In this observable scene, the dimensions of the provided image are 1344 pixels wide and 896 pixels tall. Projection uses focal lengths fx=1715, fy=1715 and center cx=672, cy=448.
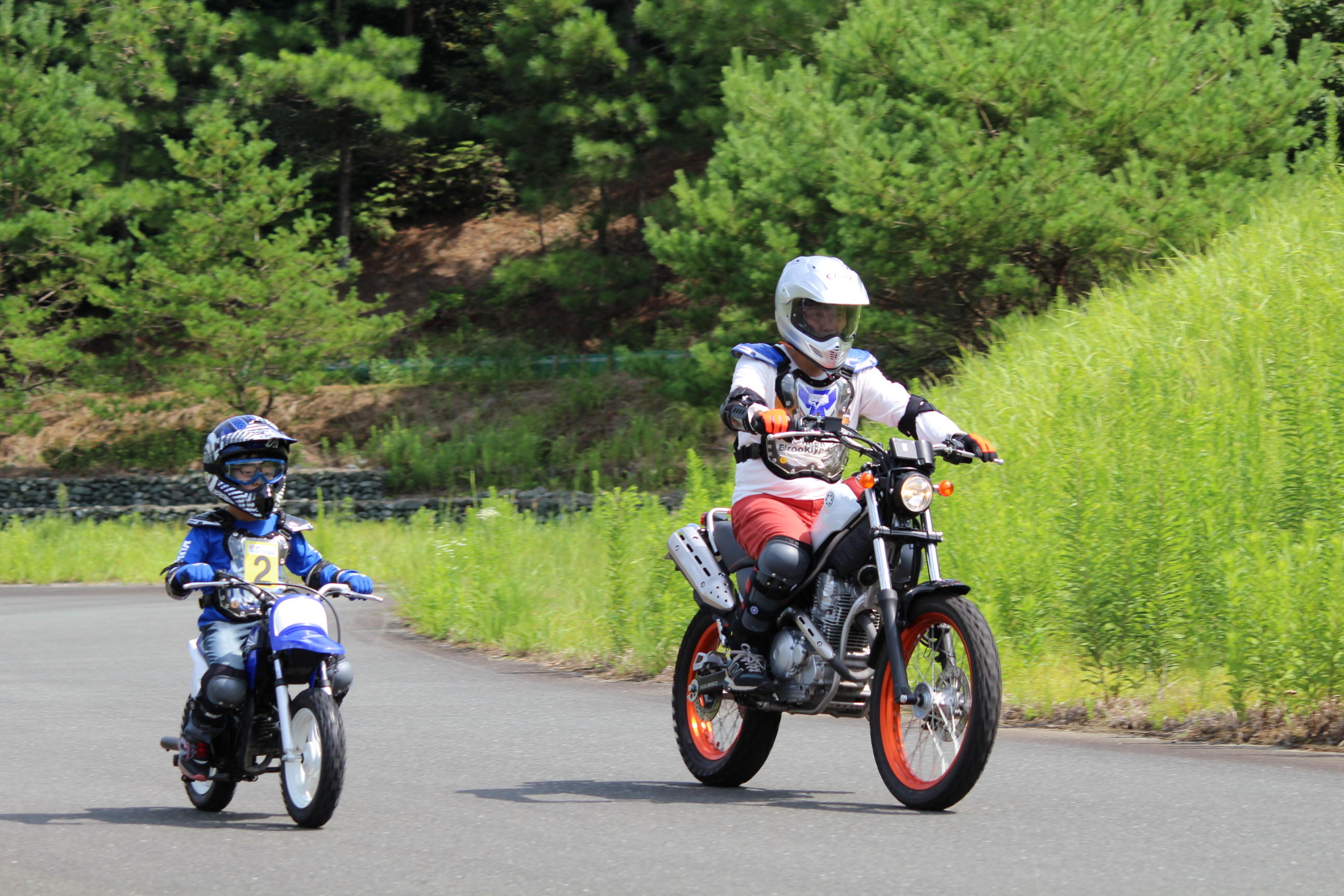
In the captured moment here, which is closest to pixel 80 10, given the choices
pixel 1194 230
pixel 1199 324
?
pixel 1194 230

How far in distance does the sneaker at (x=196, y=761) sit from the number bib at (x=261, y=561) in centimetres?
71

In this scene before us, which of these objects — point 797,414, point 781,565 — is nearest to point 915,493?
point 781,565

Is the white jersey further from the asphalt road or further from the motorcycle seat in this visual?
the asphalt road

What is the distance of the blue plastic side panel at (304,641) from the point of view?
6.61 metres

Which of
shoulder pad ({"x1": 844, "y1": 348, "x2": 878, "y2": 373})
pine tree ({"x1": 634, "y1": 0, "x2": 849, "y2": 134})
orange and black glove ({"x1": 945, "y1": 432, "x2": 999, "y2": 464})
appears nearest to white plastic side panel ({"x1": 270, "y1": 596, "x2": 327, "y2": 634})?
shoulder pad ({"x1": 844, "y1": 348, "x2": 878, "y2": 373})

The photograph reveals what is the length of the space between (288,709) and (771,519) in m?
2.13

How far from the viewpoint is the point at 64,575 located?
2602 centimetres

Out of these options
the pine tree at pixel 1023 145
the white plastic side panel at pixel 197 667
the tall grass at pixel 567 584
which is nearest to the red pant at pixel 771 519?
the white plastic side panel at pixel 197 667

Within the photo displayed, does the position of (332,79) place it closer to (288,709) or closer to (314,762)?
(288,709)

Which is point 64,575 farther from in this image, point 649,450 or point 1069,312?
point 1069,312

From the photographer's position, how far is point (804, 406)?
745cm

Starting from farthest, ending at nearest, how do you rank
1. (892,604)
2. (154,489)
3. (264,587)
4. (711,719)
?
1. (154,489)
2. (711,719)
3. (264,587)
4. (892,604)

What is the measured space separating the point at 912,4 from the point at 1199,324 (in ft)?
42.1

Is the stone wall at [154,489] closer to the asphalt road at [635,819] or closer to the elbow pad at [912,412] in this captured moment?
the asphalt road at [635,819]
